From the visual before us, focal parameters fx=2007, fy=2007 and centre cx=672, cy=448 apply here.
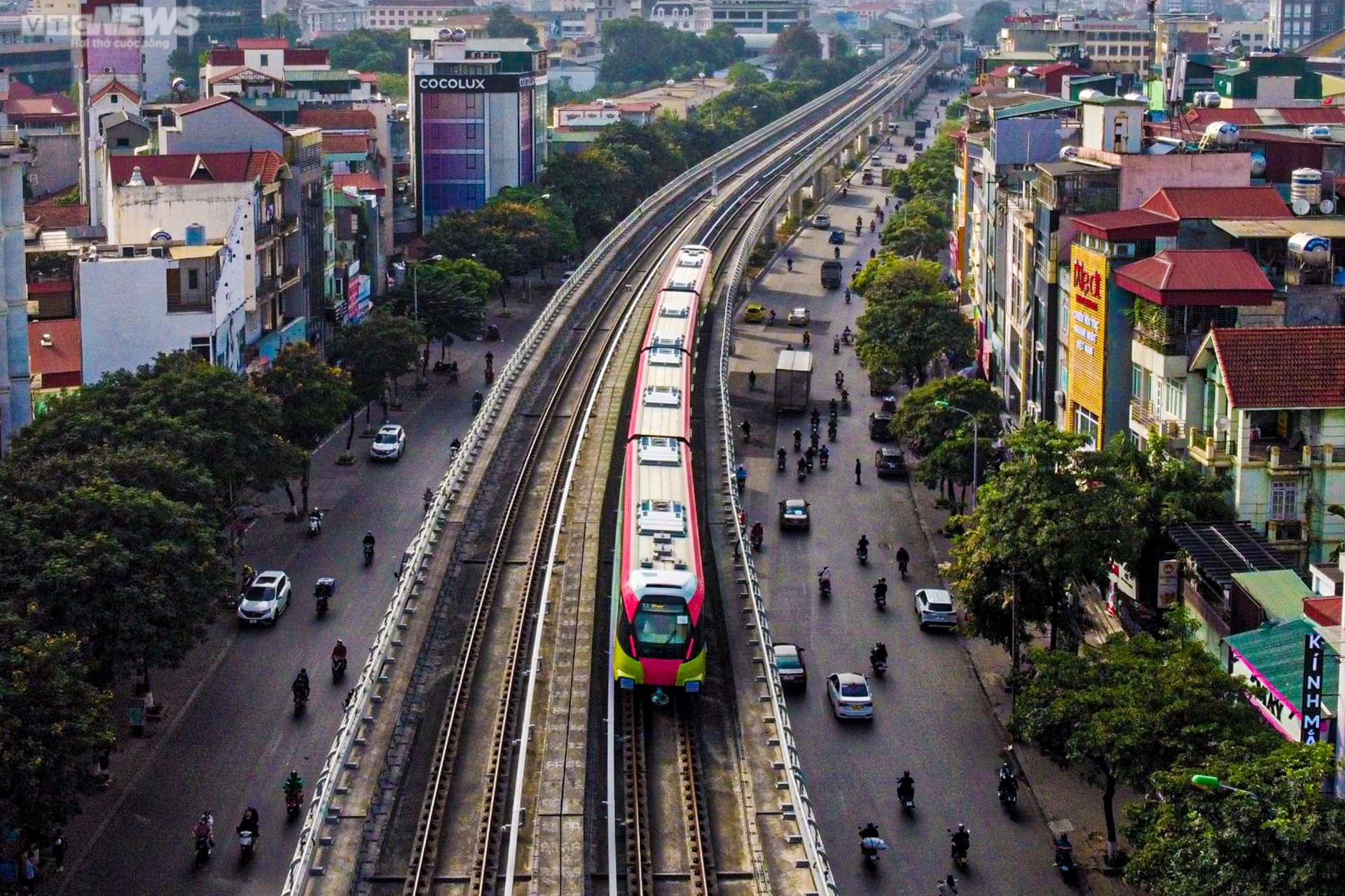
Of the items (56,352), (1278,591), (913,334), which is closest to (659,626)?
(1278,591)

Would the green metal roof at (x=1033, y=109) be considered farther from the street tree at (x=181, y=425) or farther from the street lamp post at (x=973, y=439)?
the street tree at (x=181, y=425)

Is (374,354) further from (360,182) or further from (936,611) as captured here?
(360,182)

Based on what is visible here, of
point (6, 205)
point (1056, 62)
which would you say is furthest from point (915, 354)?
point (1056, 62)

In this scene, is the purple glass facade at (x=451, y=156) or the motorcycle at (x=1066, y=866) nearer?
the motorcycle at (x=1066, y=866)

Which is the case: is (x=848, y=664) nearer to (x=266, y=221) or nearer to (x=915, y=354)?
(x=915, y=354)

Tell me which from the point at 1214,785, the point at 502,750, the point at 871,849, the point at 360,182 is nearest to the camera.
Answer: the point at 1214,785

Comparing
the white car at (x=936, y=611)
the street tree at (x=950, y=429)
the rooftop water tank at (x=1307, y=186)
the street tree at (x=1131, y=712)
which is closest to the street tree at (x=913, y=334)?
the street tree at (x=950, y=429)
